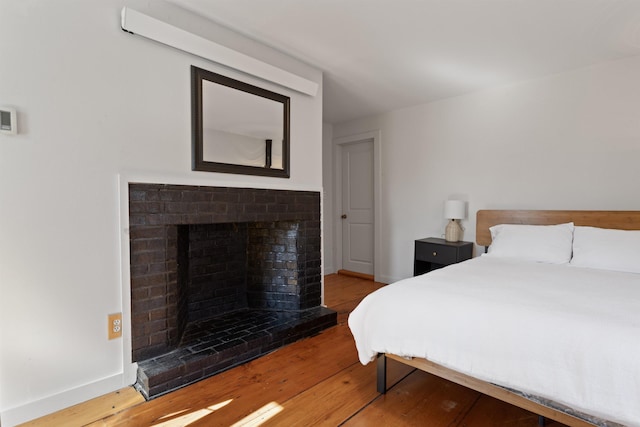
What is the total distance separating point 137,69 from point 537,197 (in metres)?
3.50

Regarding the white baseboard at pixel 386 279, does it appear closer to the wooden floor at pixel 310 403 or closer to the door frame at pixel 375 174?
the door frame at pixel 375 174

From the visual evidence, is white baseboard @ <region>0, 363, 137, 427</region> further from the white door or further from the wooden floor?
the white door

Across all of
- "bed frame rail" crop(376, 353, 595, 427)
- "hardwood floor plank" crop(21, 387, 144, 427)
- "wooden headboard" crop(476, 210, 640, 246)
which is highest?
"wooden headboard" crop(476, 210, 640, 246)

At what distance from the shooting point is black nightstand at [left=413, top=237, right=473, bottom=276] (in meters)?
3.23

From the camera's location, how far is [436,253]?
133 inches

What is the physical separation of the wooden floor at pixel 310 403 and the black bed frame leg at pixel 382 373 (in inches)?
1.5

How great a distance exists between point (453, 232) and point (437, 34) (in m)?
2.00

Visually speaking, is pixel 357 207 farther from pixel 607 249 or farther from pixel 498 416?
pixel 498 416

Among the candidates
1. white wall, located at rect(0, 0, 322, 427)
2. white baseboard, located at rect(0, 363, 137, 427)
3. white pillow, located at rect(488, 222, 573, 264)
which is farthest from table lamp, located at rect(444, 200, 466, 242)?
white baseboard, located at rect(0, 363, 137, 427)

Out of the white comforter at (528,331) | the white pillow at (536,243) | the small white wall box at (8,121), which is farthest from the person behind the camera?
the white pillow at (536,243)

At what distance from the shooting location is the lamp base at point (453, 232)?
346 cm

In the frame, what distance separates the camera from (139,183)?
6.10 feet

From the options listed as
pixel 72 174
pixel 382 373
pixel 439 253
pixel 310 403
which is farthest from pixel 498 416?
pixel 72 174

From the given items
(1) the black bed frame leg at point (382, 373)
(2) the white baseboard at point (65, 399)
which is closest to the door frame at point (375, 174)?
(1) the black bed frame leg at point (382, 373)
